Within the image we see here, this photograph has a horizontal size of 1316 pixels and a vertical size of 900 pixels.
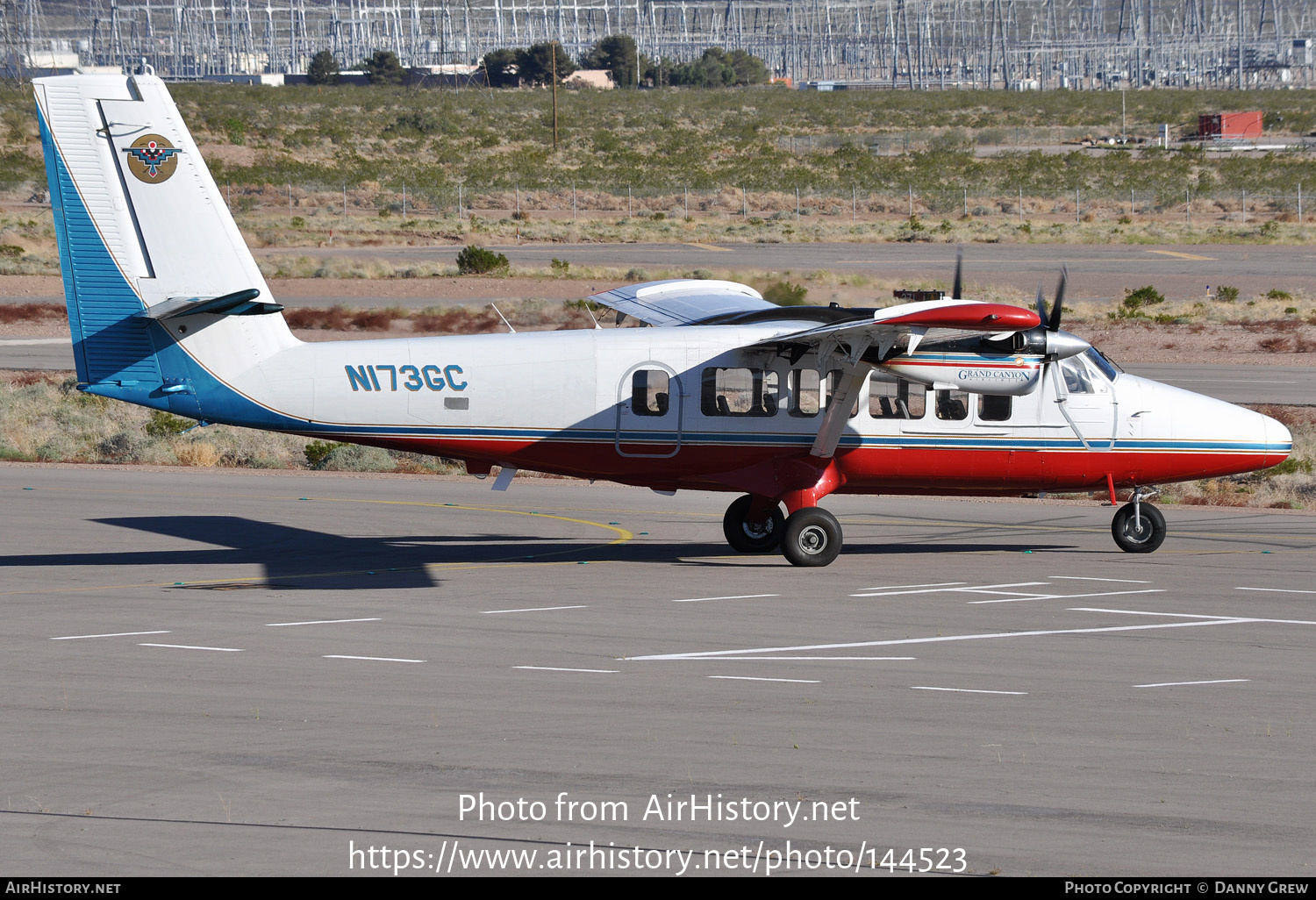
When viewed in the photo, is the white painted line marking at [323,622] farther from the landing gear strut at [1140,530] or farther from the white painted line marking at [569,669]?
the landing gear strut at [1140,530]

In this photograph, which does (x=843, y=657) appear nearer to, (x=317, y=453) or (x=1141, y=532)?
(x=1141, y=532)

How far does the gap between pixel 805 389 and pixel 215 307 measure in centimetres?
736

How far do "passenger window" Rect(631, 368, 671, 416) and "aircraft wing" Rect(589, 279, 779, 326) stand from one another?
5.35 feet

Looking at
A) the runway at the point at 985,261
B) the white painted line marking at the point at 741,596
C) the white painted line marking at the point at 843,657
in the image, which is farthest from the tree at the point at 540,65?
the white painted line marking at the point at 843,657

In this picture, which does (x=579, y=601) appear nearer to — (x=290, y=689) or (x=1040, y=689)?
(x=290, y=689)

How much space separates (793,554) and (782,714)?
6277 millimetres

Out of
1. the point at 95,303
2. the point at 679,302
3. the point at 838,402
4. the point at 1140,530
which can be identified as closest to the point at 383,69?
the point at 679,302

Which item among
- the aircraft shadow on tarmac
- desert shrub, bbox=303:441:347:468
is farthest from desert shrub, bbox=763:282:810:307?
desert shrub, bbox=303:441:347:468

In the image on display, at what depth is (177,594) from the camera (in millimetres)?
15633

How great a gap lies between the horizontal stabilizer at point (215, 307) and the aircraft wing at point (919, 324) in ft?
20.8

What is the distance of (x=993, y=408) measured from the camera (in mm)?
17484

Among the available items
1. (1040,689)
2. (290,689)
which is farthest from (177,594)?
(1040,689)

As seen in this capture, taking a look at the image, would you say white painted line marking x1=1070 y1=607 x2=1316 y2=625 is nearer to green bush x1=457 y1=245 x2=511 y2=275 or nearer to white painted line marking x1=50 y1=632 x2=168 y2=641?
white painted line marking x1=50 y1=632 x2=168 y2=641

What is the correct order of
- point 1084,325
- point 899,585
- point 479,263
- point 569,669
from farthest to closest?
1. point 479,263
2. point 1084,325
3. point 899,585
4. point 569,669
